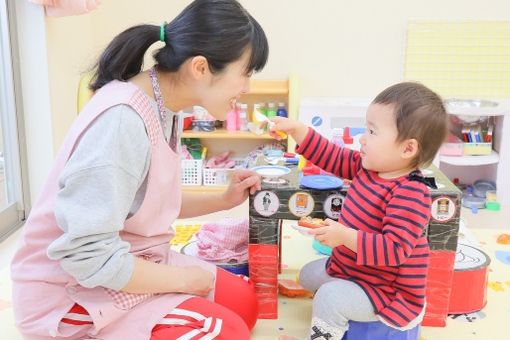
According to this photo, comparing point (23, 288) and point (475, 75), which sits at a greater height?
point (475, 75)

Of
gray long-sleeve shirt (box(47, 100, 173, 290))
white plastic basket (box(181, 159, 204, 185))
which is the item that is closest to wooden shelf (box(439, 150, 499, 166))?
white plastic basket (box(181, 159, 204, 185))

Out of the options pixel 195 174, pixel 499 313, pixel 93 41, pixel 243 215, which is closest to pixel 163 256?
pixel 499 313

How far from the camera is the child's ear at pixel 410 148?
127cm

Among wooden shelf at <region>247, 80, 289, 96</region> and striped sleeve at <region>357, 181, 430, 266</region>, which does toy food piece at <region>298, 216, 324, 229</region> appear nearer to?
striped sleeve at <region>357, 181, 430, 266</region>

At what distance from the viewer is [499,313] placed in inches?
61.7

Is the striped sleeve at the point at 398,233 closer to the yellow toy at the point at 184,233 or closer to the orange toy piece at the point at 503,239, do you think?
the yellow toy at the point at 184,233

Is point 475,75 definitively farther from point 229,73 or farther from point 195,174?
point 229,73

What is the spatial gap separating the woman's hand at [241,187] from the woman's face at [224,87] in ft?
0.79

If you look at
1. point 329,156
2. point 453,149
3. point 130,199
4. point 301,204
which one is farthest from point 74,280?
point 453,149

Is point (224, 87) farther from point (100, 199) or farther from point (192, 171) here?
point (192, 171)

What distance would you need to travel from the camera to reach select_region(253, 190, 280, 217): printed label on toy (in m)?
1.42

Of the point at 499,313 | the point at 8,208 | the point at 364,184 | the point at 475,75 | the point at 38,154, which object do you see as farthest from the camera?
the point at 475,75

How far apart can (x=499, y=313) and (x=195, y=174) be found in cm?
165

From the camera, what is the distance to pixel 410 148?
1.28m
